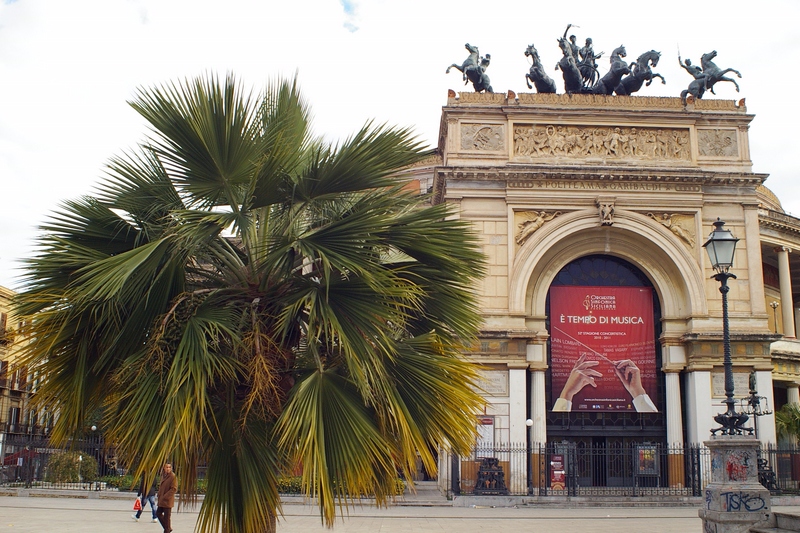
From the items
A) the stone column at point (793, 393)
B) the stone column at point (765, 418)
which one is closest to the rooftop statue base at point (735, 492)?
the stone column at point (765, 418)

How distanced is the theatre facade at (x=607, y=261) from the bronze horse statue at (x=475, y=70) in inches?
45.7

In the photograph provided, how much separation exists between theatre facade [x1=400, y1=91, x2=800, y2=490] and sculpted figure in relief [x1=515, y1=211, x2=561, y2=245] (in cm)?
5

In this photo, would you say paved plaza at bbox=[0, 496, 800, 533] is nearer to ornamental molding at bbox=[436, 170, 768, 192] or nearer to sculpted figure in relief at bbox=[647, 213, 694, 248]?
sculpted figure in relief at bbox=[647, 213, 694, 248]

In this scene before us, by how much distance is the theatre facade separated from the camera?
30.6 meters

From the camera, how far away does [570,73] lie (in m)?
33.8

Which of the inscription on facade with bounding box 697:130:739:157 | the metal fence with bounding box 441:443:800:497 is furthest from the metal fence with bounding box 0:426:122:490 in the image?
the inscription on facade with bounding box 697:130:739:157

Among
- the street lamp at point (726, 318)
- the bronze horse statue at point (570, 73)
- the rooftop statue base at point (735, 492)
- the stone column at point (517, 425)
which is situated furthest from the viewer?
the bronze horse statue at point (570, 73)

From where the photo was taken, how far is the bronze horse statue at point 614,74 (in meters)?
33.4

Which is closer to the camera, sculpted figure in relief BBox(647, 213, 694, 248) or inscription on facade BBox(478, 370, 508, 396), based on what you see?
inscription on facade BBox(478, 370, 508, 396)

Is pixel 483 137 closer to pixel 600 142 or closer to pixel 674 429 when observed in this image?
pixel 600 142

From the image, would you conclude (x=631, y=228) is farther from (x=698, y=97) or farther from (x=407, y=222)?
(x=407, y=222)

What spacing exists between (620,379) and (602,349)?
1355 millimetres

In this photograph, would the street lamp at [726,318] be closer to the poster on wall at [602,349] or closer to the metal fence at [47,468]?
the poster on wall at [602,349]

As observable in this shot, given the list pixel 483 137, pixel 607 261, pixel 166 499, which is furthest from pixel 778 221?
pixel 166 499
